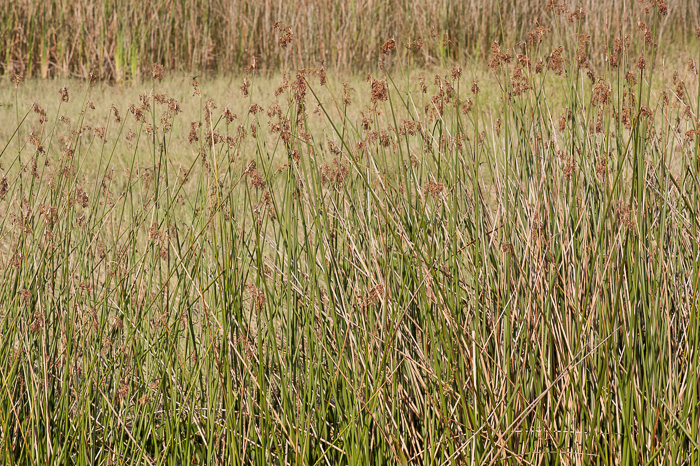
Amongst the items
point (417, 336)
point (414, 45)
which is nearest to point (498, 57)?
point (414, 45)

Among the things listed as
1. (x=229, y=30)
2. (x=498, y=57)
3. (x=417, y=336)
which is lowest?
(x=417, y=336)

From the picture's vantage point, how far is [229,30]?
740cm

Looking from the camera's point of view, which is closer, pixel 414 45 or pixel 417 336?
pixel 417 336

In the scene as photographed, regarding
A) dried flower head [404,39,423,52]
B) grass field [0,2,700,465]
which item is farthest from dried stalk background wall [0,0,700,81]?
grass field [0,2,700,465]

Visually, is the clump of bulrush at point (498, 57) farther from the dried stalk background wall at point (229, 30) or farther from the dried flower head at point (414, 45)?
the dried stalk background wall at point (229, 30)

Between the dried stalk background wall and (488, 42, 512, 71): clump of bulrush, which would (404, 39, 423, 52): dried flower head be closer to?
(488, 42, 512, 71): clump of bulrush

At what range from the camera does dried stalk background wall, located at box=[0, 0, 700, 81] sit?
708cm

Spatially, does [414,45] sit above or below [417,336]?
above

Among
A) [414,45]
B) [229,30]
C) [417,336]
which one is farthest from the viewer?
[229,30]

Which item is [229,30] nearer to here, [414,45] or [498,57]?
[414,45]

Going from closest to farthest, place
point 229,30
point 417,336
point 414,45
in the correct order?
point 417,336, point 414,45, point 229,30

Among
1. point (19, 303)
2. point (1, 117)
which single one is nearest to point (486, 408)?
point (19, 303)

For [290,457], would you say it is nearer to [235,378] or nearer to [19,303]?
[235,378]

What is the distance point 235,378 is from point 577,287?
0.72 m
